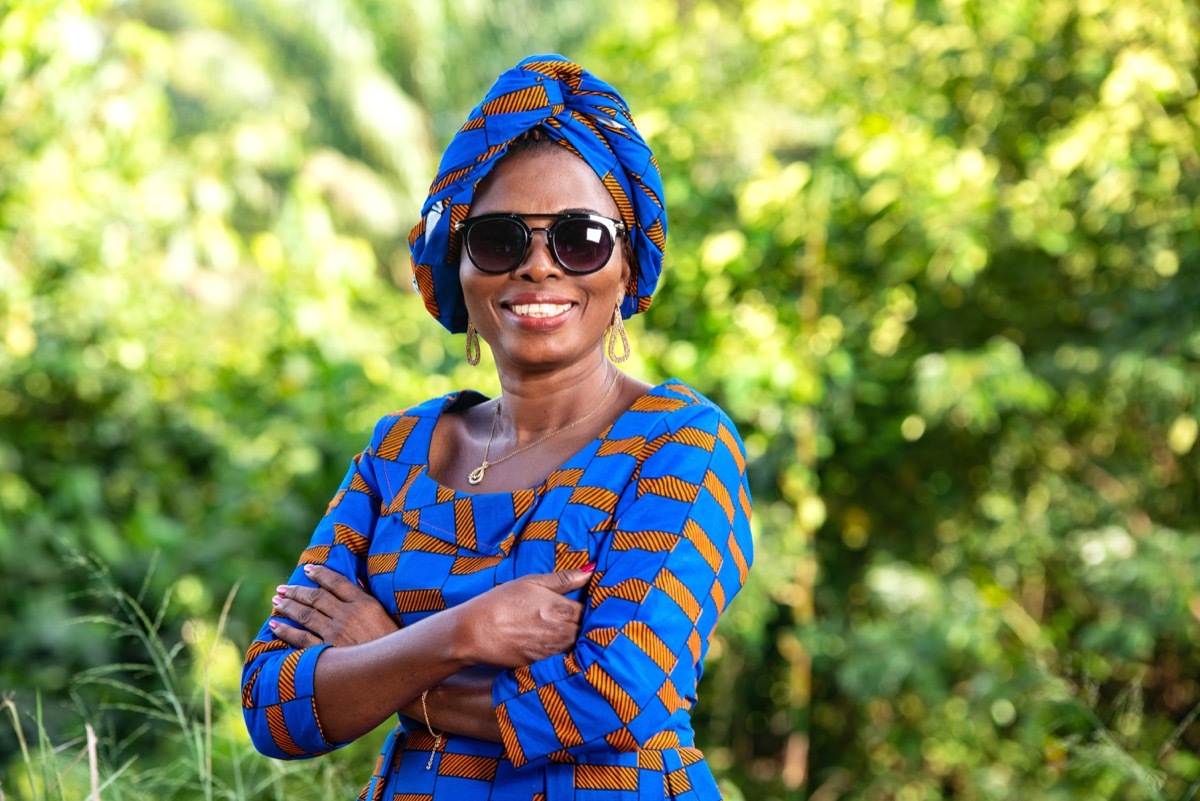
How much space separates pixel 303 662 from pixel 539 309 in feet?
1.91

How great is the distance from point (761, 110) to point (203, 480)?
108 inches

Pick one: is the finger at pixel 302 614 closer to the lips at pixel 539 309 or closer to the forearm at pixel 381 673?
the forearm at pixel 381 673

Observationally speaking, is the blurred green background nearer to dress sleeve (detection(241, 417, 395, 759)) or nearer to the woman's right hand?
dress sleeve (detection(241, 417, 395, 759))

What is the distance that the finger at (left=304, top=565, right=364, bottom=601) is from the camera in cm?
183

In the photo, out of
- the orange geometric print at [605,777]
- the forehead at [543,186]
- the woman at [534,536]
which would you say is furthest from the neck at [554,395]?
the orange geometric print at [605,777]

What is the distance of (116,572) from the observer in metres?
4.55

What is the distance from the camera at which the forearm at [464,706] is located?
1677 millimetres

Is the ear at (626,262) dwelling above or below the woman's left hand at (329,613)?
above

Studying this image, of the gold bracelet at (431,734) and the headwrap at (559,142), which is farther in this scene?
the headwrap at (559,142)

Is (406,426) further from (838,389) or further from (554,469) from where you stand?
(838,389)

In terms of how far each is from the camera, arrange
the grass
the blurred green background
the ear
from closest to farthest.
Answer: the ear → the grass → the blurred green background

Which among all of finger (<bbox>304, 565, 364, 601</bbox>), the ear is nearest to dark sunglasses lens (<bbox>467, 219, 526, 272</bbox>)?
the ear

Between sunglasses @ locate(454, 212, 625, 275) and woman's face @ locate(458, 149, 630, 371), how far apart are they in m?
0.01

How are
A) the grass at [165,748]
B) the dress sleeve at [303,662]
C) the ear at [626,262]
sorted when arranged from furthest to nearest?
the grass at [165,748]
the ear at [626,262]
the dress sleeve at [303,662]
